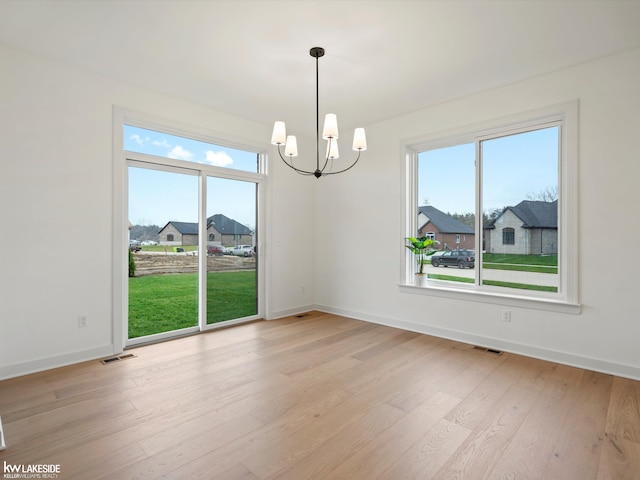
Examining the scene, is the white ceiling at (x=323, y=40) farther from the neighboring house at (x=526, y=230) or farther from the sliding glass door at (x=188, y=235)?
the neighboring house at (x=526, y=230)

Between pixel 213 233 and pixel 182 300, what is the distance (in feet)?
3.01

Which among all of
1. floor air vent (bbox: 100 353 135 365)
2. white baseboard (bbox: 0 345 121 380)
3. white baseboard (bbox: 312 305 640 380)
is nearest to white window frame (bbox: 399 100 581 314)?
white baseboard (bbox: 312 305 640 380)

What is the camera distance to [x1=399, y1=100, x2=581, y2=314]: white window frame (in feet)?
10.6

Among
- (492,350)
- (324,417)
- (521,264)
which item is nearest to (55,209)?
(324,417)

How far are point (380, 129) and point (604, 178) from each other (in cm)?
258

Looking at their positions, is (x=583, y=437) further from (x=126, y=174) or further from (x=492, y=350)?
(x=126, y=174)

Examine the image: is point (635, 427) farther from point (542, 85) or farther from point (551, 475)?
point (542, 85)

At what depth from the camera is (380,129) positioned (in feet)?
15.5

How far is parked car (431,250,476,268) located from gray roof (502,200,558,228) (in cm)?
66

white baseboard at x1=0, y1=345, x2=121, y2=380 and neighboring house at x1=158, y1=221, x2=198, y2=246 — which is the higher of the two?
neighboring house at x1=158, y1=221, x2=198, y2=246

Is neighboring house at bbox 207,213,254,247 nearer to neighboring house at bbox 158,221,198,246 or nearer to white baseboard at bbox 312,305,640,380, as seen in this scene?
neighboring house at bbox 158,221,198,246

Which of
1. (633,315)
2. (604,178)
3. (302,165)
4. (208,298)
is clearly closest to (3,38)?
(208,298)

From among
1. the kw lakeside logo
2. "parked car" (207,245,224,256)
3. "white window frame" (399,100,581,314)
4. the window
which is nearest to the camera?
the kw lakeside logo

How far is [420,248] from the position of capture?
13.9 ft
